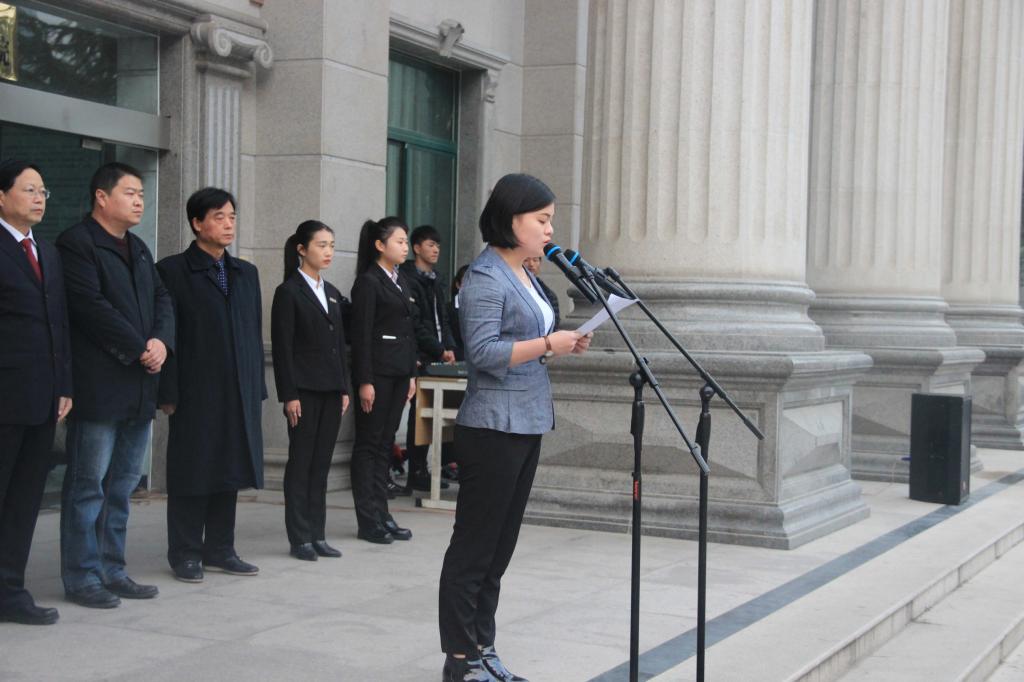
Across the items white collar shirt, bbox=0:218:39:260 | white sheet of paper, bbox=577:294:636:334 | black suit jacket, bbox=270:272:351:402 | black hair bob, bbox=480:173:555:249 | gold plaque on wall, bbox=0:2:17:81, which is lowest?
black suit jacket, bbox=270:272:351:402

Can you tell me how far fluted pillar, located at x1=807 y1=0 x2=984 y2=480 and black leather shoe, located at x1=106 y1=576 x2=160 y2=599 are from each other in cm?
828

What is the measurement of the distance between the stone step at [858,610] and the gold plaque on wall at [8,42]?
6131 millimetres

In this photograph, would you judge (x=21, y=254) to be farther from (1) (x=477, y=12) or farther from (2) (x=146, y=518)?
(1) (x=477, y=12)

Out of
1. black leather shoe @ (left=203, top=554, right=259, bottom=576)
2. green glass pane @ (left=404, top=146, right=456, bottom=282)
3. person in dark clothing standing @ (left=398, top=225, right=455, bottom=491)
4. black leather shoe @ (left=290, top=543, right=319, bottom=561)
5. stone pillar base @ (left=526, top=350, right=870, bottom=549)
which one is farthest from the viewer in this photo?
green glass pane @ (left=404, top=146, right=456, bottom=282)

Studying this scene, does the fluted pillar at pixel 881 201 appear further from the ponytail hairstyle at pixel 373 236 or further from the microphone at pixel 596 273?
the microphone at pixel 596 273

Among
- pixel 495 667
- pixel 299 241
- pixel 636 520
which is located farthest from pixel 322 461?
pixel 636 520

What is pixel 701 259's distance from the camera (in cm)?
955

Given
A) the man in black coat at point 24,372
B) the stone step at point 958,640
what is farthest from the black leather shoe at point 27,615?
the stone step at point 958,640

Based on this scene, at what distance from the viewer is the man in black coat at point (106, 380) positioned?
6641mm

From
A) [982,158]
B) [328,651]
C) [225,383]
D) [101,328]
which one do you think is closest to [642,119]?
[225,383]

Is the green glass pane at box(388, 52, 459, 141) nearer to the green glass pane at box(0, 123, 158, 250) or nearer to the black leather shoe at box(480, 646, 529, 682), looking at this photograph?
the green glass pane at box(0, 123, 158, 250)

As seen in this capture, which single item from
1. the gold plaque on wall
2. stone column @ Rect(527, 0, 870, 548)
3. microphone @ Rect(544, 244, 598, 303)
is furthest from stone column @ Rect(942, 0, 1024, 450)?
microphone @ Rect(544, 244, 598, 303)

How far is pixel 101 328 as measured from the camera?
21.8ft

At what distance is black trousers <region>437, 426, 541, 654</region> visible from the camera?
526cm
